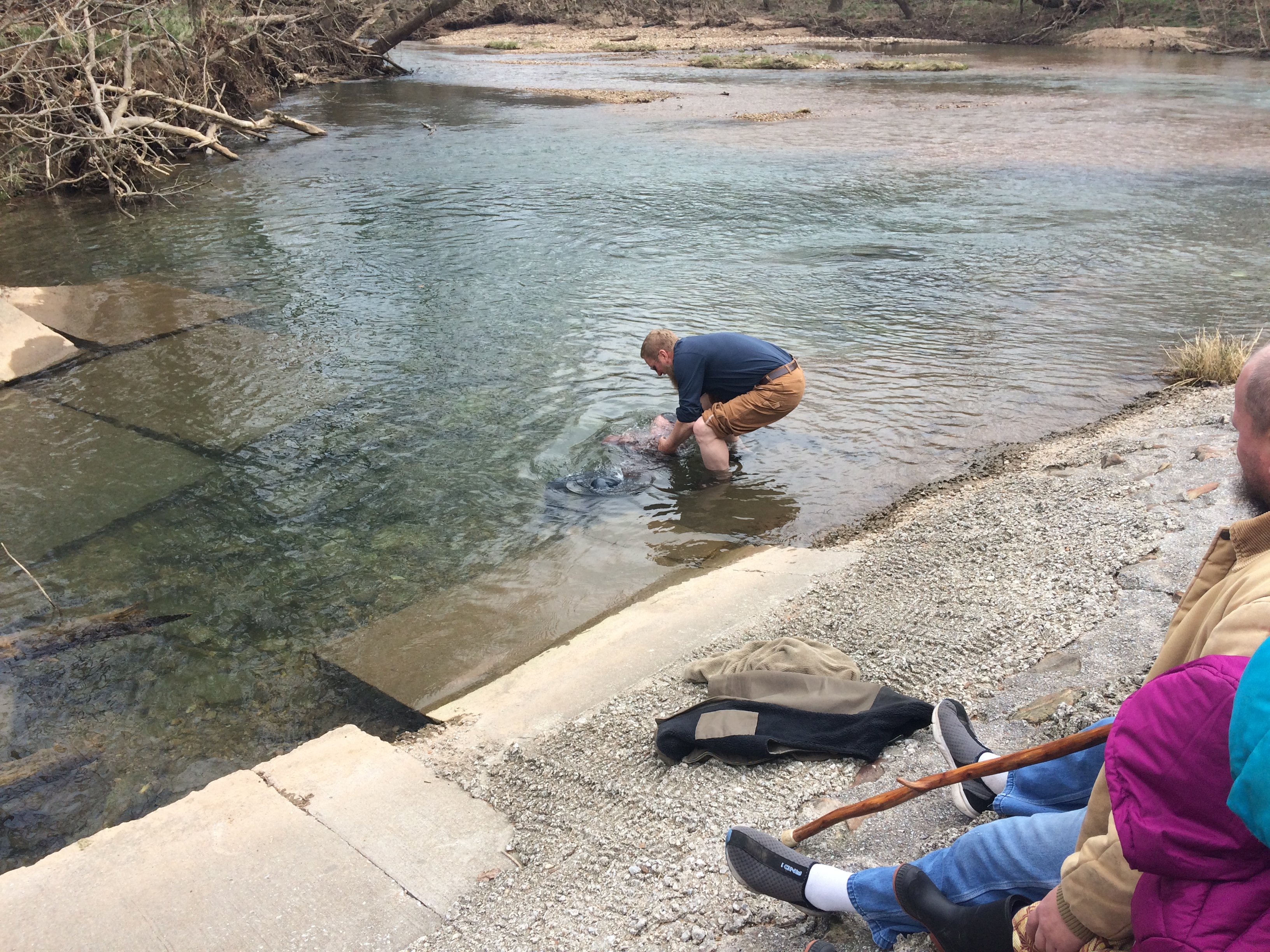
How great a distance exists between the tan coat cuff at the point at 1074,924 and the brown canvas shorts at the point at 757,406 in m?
5.28

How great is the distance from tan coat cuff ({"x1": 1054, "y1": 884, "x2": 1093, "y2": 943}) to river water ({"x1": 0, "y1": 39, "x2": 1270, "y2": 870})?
3.45 metres

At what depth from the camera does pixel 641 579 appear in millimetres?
6109

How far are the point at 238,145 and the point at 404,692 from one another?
20.6 metres

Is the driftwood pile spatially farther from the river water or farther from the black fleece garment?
the black fleece garment

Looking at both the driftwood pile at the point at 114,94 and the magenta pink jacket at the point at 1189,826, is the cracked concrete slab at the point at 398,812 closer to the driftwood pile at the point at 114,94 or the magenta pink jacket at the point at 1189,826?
the magenta pink jacket at the point at 1189,826

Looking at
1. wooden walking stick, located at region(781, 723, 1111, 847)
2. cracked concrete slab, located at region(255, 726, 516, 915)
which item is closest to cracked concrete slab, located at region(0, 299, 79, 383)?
cracked concrete slab, located at region(255, 726, 516, 915)

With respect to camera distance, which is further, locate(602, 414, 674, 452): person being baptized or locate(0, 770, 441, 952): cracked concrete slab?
locate(602, 414, 674, 452): person being baptized

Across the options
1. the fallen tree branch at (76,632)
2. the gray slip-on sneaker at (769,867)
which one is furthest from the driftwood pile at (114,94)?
the gray slip-on sneaker at (769,867)

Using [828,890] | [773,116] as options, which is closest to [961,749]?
[828,890]

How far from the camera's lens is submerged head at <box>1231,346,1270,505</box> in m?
2.06

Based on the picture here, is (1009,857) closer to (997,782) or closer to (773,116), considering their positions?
(997,782)

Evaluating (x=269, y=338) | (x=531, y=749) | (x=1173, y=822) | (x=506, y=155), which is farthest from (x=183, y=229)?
(x=1173, y=822)

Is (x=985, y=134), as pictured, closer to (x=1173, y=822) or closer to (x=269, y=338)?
(x=269, y=338)

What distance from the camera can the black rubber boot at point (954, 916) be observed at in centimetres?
238
